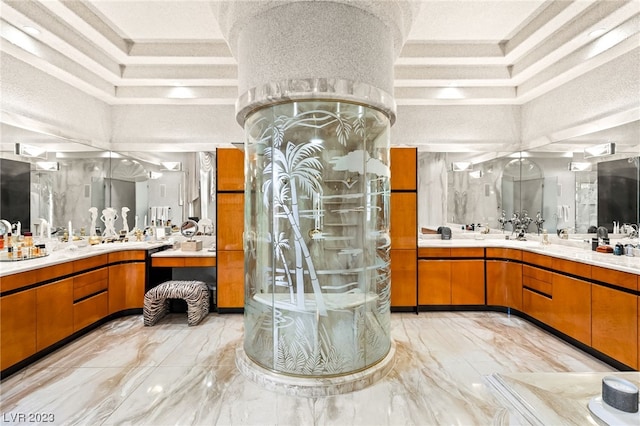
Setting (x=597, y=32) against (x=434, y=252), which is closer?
(x=597, y=32)

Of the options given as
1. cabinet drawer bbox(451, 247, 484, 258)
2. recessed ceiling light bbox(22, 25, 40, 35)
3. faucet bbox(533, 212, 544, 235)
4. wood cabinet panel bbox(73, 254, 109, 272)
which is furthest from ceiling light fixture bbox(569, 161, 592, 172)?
recessed ceiling light bbox(22, 25, 40, 35)

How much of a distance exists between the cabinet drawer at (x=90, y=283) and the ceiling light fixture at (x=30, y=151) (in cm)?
148

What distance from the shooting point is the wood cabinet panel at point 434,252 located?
432cm

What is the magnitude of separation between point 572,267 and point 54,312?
5.17 metres

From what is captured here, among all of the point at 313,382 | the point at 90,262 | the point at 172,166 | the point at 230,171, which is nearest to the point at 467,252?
the point at 313,382

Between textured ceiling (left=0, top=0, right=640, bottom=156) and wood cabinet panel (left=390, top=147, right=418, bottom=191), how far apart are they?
3.52 ft

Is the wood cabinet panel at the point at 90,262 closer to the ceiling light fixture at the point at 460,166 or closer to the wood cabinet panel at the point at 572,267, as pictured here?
the ceiling light fixture at the point at 460,166

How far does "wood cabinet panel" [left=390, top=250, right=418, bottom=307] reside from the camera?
4270 mm

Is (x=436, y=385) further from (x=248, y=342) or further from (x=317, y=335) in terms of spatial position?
(x=248, y=342)

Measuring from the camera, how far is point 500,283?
4340mm

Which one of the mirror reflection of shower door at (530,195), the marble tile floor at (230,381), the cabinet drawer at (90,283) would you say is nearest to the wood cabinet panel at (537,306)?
the marble tile floor at (230,381)

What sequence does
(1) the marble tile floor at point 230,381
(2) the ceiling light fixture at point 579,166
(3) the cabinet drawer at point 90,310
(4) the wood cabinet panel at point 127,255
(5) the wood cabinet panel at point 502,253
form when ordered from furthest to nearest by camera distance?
1. (5) the wood cabinet panel at point 502,253
2. (4) the wood cabinet panel at point 127,255
3. (2) the ceiling light fixture at point 579,166
4. (3) the cabinet drawer at point 90,310
5. (1) the marble tile floor at point 230,381

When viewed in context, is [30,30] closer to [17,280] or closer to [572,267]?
[17,280]

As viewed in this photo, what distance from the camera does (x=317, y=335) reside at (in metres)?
2.49
